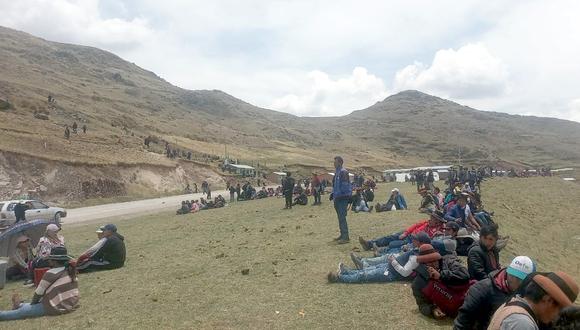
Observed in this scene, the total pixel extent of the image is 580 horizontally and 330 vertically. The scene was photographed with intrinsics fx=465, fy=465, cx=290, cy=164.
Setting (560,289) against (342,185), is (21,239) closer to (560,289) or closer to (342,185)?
(342,185)

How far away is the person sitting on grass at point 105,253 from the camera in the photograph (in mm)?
12688

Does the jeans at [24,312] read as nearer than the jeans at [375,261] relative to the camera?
Yes

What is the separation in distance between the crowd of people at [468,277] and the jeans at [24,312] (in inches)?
235

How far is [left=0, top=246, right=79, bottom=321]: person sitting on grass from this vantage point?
9141mm

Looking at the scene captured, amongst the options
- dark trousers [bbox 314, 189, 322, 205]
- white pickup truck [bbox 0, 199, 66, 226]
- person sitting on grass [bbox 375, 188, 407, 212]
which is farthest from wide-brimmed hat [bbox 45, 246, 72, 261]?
dark trousers [bbox 314, 189, 322, 205]

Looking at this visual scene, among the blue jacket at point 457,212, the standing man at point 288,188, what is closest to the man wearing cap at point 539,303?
the blue jacket at point 457,212

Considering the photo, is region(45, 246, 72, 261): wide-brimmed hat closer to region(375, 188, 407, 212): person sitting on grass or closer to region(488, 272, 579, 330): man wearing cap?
region(488, 272, 579, 330): man wearing cap

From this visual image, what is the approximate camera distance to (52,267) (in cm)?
970

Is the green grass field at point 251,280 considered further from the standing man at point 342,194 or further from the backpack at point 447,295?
the standing man at point 342,194

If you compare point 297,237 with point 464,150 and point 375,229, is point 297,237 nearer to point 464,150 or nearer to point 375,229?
point 375,229

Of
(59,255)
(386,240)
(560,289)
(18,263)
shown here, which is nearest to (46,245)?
(18,263)

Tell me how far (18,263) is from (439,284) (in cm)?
1101

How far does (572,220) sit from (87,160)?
43.4m

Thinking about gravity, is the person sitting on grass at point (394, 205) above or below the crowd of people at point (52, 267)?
above
